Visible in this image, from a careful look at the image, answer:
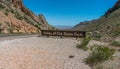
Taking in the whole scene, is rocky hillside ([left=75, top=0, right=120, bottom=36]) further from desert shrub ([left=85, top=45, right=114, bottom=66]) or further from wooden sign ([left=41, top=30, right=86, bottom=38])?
desert shrub ([left=85, top=45, right=114, bottom=66])

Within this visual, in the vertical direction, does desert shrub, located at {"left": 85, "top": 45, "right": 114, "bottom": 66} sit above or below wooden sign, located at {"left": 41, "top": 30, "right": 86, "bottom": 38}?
below

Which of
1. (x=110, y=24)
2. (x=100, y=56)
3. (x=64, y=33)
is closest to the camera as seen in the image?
(x=100, y=56)

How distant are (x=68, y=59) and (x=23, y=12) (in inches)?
2442

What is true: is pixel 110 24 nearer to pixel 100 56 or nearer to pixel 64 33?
pixel 64 33

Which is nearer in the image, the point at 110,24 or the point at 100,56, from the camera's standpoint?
the point at 100,56

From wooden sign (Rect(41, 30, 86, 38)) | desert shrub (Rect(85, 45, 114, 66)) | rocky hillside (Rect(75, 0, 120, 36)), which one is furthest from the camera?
rocky hillside (Rect(75, 0, 120, 36))

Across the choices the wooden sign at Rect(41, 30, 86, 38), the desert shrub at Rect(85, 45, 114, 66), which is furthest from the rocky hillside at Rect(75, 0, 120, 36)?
the desert shrub at Rect(85, 45, 114, 66)

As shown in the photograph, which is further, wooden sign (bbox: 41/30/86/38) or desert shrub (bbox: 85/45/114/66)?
wooden sign (bbox: 41/30/86/38)

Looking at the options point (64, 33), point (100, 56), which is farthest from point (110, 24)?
point (100, 56)

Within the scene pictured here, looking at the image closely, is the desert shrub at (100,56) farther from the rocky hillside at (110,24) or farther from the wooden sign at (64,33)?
the rocky hillside at (110,24)

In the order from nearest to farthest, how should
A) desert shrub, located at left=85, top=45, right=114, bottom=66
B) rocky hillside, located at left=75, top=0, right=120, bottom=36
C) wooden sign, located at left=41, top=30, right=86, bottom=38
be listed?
desert shrub, located at left=85, top=45, right=114, bottom=66 < wooden sign, located at left=41, top=30, right=86, bottom=38 < rocky hillside, located at left=75, top=0, right=120, bottom=36

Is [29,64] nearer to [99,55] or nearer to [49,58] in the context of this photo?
[49,58]

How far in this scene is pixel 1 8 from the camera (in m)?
58.9

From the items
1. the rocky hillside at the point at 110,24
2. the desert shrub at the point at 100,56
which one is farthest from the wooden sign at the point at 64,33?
the desert shrub at the point at 100,56
